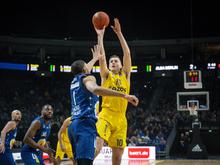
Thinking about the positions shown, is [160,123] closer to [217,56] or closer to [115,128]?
[217,56]

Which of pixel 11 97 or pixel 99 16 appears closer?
pixel 99 16

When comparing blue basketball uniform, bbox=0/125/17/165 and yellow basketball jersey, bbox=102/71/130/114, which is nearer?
yellow basketball jersey, bbox=102/71/130/114

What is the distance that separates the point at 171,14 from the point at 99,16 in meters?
24.0

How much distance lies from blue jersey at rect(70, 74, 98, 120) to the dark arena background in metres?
19.6

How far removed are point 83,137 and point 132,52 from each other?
24953 millimetres

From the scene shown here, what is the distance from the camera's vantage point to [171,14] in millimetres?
29562

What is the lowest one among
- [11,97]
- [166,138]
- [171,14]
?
[166,138]

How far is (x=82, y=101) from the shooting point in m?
4.72

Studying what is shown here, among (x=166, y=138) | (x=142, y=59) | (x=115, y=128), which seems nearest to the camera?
(x=115, y=128)

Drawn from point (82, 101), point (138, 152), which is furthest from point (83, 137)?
point (138, 152)

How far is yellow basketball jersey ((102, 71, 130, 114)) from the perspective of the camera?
20.5 feet

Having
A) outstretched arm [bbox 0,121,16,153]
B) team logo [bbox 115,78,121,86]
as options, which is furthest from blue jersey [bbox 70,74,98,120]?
outstretched arm [bbox 0,121,16,153]

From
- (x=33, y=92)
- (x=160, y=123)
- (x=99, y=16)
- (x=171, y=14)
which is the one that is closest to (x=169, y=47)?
(x=171, y=14)

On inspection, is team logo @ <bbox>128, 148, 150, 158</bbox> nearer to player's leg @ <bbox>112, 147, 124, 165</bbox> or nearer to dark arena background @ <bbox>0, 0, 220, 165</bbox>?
dark arena background @ <bbox>0, 0, 220, 165</bbox>
